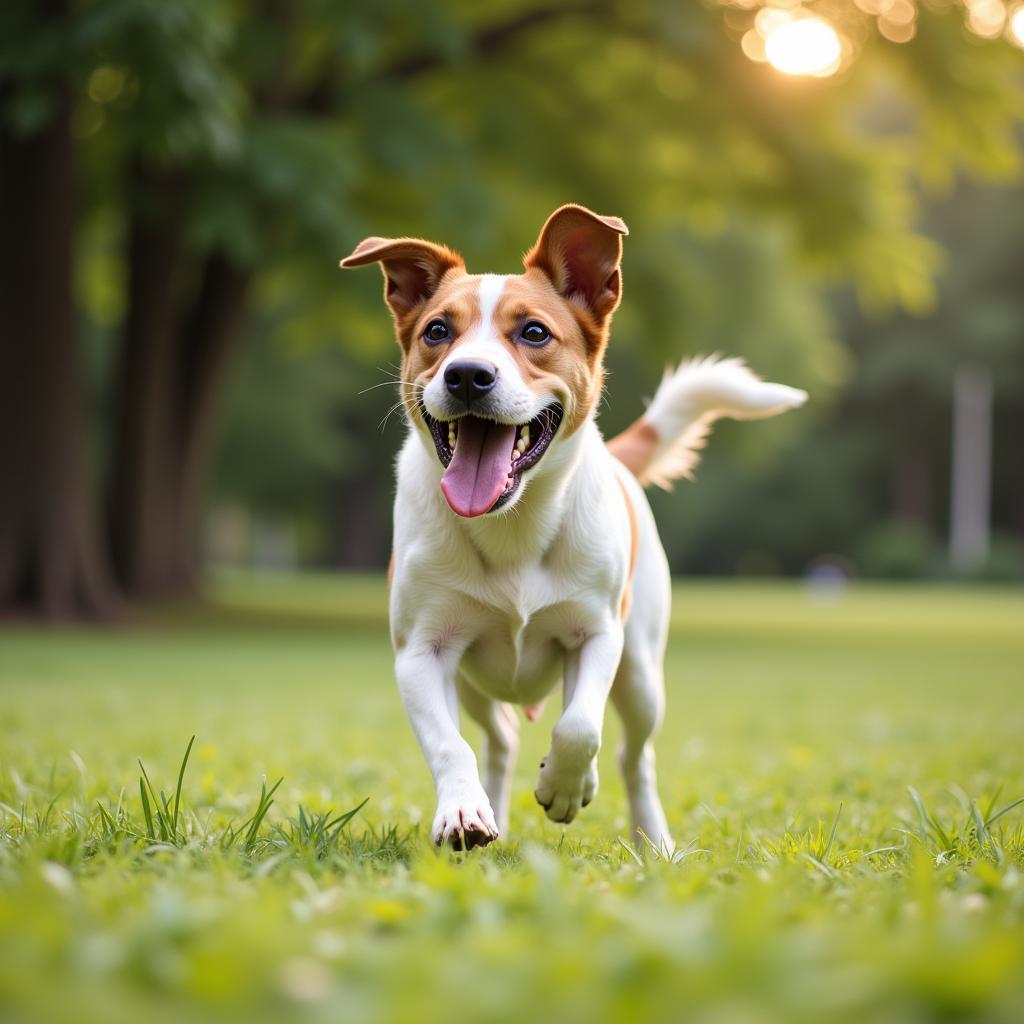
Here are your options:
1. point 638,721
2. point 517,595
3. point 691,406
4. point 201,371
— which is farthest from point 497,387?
point 201,371

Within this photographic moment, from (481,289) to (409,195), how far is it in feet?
53.6

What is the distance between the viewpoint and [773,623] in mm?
22750

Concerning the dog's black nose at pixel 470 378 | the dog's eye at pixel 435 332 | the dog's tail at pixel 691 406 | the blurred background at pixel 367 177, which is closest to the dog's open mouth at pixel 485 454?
the dog's black nose at pixel 470 378

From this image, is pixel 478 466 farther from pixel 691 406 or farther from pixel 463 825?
pixel 691 406

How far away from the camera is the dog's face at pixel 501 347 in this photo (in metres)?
3.64

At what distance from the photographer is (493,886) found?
8.17 feet

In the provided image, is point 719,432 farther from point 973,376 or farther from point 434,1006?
point 973,376

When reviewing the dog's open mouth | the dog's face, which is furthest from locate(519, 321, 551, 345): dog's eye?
the dog's open mouth

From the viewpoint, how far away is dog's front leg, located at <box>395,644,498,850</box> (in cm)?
324

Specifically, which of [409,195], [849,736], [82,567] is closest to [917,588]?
[409,195]

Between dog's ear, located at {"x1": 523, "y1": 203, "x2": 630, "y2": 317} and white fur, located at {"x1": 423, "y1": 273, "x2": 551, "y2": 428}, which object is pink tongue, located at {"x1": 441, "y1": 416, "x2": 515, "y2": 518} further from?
dog's ear, located at {"x1": 523, "y1": 203, "x2": 630, "y2": 317}

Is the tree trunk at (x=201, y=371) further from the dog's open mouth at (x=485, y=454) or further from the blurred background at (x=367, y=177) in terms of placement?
the dog's open mouth at (x=485, y=454)

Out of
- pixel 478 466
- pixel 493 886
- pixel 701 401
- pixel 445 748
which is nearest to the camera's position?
pixel 493 886

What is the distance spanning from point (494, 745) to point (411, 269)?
176 centimetres
